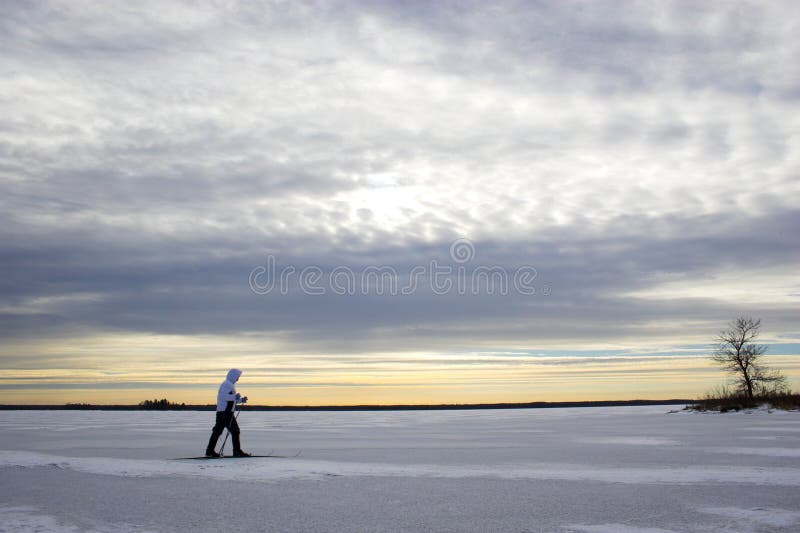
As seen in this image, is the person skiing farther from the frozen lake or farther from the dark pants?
the frozen lake

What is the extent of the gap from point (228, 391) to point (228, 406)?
0.34 metres

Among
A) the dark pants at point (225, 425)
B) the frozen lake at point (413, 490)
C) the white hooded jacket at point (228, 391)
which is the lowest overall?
the frozen lake at point (413, 490)

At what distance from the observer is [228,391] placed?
1647 cm

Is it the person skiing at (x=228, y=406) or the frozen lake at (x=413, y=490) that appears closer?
the frozen lake at (x=413, y=490)

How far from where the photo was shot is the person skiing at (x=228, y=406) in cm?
1638

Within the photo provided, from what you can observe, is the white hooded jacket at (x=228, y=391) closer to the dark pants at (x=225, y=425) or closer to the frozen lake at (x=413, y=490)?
the dark pants at (x=225, y=425)

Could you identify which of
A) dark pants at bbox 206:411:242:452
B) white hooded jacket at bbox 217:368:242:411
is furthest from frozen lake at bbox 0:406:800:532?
white hooded jacket at bbox 217:368:242:411

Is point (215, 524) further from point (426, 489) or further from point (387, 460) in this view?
point (387, 460)

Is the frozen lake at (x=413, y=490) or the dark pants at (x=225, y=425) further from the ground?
the dark pants at (x=225, y=425)

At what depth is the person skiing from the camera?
53.7 ft

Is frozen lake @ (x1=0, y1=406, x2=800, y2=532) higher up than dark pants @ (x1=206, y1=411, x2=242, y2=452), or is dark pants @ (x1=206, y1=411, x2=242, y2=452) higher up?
dark pants @ (x1=206, y1=411, x2=242, y2=452)

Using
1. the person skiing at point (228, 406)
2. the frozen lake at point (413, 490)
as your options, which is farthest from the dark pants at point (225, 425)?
the frozen lake at point (413, 490)

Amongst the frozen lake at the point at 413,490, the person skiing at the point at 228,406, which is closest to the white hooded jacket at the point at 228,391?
the person skiing at the point at 228,406

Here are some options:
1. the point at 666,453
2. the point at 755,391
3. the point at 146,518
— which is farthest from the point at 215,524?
the point at 755,391
